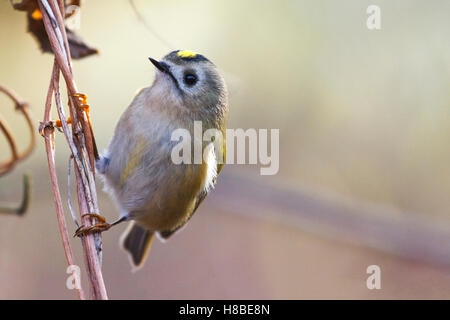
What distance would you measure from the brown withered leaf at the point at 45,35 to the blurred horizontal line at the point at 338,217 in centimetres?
136

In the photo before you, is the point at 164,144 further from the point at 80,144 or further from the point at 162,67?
the point at 80,144

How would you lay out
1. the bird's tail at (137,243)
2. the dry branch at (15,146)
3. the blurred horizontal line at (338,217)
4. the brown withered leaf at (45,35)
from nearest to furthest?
the brown withered leaf at (45,35) < the dry branch at (15,146) < the bird's tail at (137,243) < the blurred horizontal line at (338,217)

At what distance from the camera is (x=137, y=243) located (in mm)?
2238

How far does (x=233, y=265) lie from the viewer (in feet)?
10.2

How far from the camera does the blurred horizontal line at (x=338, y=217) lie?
103 inches

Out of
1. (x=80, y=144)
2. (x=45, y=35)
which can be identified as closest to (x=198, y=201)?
(x=45, y=35)

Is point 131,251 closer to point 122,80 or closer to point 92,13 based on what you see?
point 122,80

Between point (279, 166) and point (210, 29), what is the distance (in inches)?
35.4

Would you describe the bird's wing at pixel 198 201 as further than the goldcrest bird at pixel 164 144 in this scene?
Yes

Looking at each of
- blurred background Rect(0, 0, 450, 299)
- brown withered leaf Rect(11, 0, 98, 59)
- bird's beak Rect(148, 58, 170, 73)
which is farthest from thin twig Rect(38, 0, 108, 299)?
blurred background Rect(0, 0, 450, 299)

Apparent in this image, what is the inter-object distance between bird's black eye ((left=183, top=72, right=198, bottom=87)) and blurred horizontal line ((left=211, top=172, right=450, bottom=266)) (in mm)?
986

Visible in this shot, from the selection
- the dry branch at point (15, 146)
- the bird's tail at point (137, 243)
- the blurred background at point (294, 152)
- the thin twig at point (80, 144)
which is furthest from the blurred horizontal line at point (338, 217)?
the thin twig at point (80, 144)

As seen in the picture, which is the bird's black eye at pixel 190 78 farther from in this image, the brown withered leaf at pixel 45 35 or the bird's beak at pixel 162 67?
the brown withered leaf at pixel 45 35
